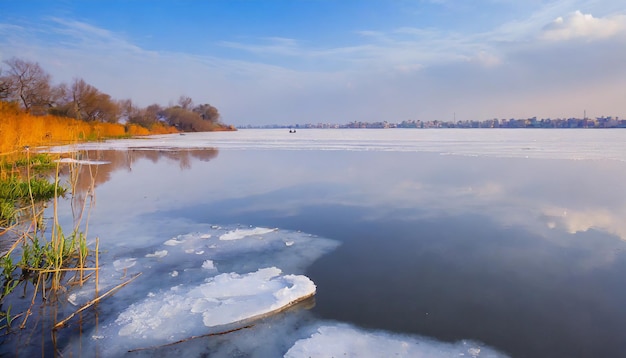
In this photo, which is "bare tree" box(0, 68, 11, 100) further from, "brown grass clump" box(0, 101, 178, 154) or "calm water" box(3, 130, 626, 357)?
"calm water" box(3, 130, 626, 357)

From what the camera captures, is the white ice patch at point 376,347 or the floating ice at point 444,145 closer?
the white ice patch at point 376,347

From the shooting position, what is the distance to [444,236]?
3.81 m

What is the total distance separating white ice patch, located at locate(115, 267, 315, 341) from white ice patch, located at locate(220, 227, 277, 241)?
3.22 ft

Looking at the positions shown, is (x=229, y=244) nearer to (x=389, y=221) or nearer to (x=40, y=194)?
(x=389, y=221)

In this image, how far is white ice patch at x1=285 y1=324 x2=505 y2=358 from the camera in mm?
1910

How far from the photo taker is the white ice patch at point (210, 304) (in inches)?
85.3

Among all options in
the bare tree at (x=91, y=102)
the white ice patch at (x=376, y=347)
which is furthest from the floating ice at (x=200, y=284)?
the bare tree at (x=91, y=102)

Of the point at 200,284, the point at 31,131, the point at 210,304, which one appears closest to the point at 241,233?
the point at 200,284

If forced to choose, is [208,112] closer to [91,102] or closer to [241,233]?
[91,102]

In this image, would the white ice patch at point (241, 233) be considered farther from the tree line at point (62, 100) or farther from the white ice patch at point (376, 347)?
the tree line at point (62, 100)

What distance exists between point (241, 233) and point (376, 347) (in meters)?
2.25

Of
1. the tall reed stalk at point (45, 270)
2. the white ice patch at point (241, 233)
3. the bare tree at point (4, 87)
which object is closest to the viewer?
the tall reed stalk at point (45, 270)

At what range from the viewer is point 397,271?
2.93 metres

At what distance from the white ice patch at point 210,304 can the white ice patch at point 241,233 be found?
98 centimetres
